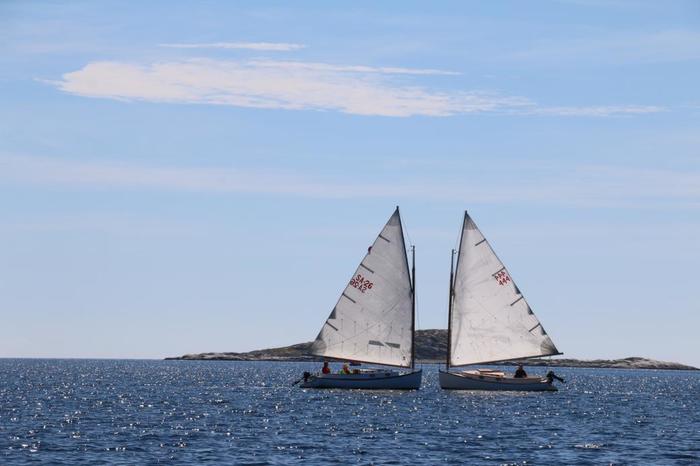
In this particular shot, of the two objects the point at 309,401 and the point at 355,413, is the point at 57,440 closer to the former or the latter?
the point at 355,413

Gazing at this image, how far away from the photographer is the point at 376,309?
10238 cm

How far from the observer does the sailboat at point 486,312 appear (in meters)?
104

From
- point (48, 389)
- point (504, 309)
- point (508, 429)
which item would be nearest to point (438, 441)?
point (508, 429)

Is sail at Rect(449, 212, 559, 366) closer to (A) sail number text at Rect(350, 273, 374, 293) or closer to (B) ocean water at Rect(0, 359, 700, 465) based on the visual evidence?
(B) ocean water at Rect(0, 359, 700, 465)

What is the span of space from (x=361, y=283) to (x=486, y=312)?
36.5 feet

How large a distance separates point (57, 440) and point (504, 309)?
51100 millimetres

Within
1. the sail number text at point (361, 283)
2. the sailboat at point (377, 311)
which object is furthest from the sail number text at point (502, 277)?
the sail number text at point (361, 283)

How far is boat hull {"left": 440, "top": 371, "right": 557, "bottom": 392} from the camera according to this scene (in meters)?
108

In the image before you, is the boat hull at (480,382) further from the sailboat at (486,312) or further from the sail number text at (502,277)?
the sail number text at (502,277)

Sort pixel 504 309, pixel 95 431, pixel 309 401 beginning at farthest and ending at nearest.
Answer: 1. pixel 504 309
2. pixel 309 401
3. pixel 95 431

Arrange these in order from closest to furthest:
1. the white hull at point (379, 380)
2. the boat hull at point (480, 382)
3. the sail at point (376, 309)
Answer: the sail at point (376, 309) → the white hull at point (379, 380) → the boat hull at point (480, 382)

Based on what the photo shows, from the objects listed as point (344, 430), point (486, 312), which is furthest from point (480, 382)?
point (344, 430)

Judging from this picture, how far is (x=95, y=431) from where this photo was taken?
66.4 m

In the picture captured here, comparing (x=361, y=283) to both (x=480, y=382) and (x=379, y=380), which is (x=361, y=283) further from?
(x=480, y=382)
